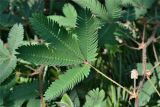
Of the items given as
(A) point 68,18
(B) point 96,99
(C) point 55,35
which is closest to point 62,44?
(C) point 55,35

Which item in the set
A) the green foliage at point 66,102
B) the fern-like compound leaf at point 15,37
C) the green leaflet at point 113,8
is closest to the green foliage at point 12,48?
the fern-like compound leaf at point 15,37

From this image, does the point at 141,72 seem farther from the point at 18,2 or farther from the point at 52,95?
the point at 18,2

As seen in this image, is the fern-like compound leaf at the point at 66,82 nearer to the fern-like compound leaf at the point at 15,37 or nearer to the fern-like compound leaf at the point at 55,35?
the fern-like compound leaf at the point at 55,35

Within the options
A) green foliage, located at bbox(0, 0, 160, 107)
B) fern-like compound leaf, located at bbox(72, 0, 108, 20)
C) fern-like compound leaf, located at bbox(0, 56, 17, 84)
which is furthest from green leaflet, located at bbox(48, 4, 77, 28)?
fern-like compound leaf, located at bbox(0, 56, 17, 84)


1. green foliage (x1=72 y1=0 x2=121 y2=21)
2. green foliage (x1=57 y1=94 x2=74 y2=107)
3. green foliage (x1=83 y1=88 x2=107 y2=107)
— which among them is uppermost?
green foliage (x1=72 y1=0 x2=121 y2=21)

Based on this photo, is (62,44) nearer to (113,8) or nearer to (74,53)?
(74,53)

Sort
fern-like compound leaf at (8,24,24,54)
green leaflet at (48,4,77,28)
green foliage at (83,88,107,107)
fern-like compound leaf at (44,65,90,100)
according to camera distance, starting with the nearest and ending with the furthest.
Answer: fern-like compound leaf at (44,65,90,100)
green foliage at (83,88,107,107)
fern-like compound leaf at (8,24,24,54)
green leaflet at (48,4,77,28)

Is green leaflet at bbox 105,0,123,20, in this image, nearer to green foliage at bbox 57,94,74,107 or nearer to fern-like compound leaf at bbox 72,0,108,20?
fern-like compound leaf at bbox 72,0,108,20
